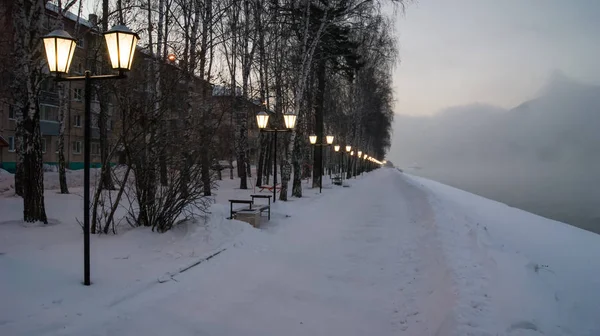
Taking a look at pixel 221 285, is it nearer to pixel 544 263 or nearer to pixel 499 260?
pixel 499 260

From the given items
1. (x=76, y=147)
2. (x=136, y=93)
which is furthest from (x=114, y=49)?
(x=76, y=147)

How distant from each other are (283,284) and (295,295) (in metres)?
0.42

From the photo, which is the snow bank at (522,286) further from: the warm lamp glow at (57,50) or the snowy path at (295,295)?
the warm lamp glow at (57,50)

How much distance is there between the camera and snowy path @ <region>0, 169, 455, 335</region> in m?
4.14

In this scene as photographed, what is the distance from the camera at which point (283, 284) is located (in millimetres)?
5680

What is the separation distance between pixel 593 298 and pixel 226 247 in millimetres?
5515

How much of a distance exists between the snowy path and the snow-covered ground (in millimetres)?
21

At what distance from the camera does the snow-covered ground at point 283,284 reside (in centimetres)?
409

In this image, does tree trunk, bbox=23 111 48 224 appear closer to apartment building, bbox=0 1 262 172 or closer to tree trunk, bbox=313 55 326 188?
apartment building, bbox=0 1 262 172

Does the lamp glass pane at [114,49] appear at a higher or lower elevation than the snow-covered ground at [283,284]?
higher

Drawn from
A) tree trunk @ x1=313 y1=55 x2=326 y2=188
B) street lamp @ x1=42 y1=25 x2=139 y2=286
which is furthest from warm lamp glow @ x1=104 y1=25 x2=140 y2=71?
tree trunk @ x1=313 y1=55 x2=326 y2=188

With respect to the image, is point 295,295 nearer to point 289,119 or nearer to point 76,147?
point 289,119

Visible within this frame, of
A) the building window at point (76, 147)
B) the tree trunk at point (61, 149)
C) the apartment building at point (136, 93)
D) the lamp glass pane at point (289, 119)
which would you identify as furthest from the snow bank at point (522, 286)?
the building window at point (76, 147)

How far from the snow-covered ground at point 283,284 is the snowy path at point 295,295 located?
21mm
